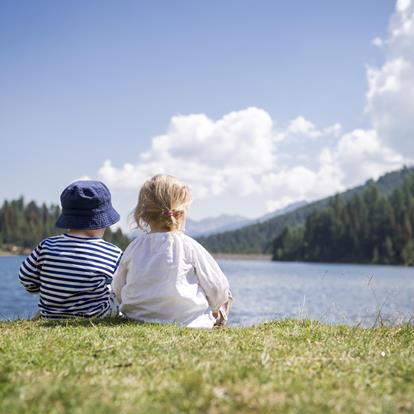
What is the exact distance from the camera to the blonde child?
22.4ft

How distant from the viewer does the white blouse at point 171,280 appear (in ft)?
22.4

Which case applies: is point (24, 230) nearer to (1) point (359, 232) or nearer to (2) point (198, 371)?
(1) point (359, 232)

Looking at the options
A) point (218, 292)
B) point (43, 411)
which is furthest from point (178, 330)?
point (43, 411)

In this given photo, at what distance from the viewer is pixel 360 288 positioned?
45.5 m

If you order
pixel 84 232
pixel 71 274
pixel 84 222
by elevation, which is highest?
pixel 84 222

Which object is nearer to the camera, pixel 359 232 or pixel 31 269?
pixel 31 269

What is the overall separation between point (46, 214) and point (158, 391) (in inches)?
6026

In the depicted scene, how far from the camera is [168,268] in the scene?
6.80 m

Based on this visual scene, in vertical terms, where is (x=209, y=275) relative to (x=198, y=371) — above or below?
above

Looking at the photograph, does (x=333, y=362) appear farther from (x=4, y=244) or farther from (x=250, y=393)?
(x=4, y=244)

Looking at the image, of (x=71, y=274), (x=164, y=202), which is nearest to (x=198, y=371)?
(x=164, y=202)

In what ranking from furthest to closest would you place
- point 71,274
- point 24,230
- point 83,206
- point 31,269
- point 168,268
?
1. point 24,230
2. point 31,269
3. point 83,206
4. point 71,274
5. point 168,268

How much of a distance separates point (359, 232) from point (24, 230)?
80488 millimetres

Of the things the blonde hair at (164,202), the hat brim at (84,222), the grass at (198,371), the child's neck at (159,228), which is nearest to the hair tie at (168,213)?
the blonde hair at (164,202)
